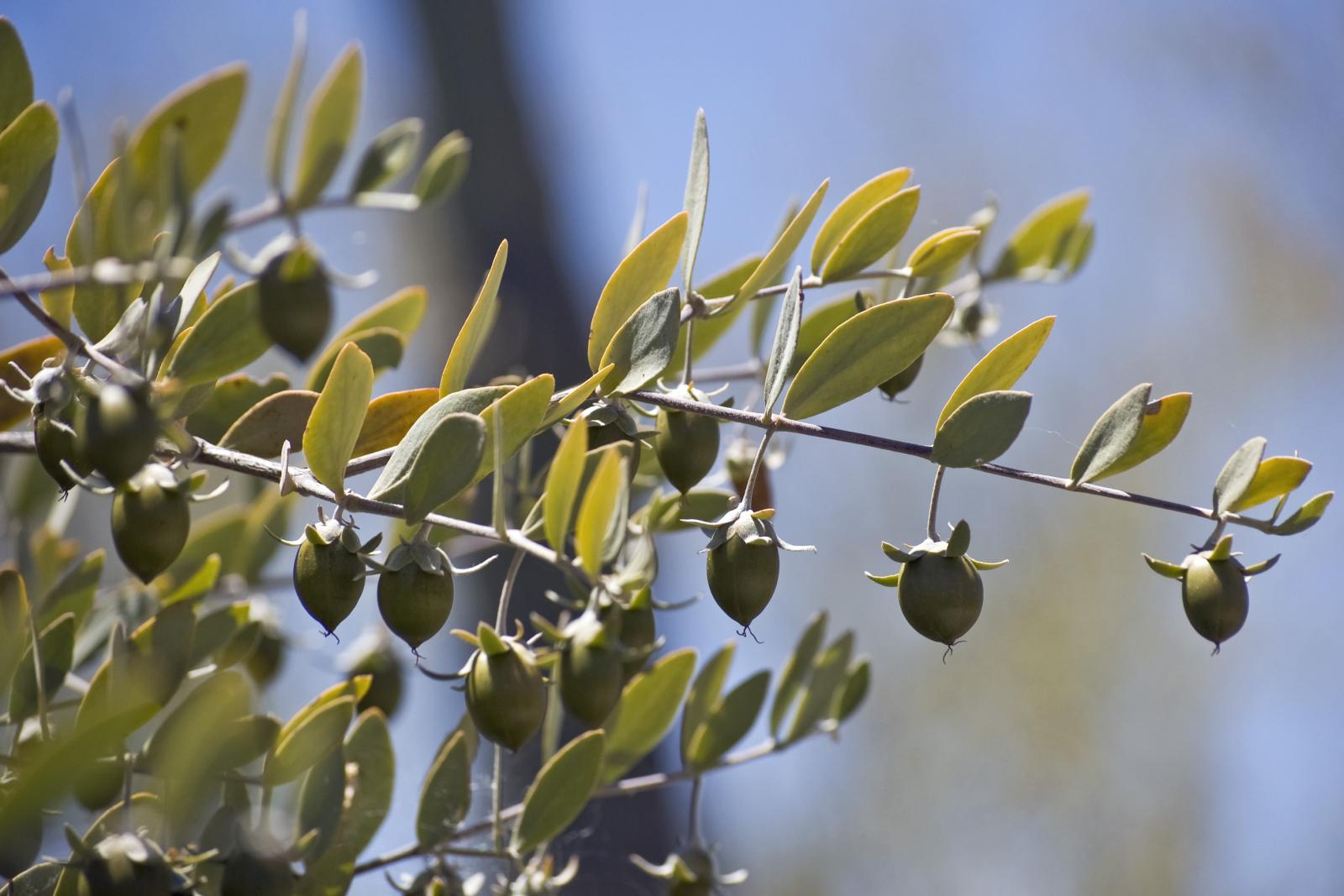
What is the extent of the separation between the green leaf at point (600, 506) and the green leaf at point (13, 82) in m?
0.36

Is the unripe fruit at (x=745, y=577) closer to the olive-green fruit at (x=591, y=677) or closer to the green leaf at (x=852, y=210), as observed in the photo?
the olive-green fruit at (x=591, y=677)

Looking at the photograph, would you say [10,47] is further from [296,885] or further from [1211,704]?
[1211,704]

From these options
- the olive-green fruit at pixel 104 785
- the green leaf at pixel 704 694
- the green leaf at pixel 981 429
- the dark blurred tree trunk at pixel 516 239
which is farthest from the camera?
the dark blurred tree trunk at pixel 516 239

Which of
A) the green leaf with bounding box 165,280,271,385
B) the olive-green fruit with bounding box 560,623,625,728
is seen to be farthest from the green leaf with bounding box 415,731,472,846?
the green leaf with bounding box 165,280,271,385

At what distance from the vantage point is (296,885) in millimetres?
599

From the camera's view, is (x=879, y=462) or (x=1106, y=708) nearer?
(x=1106, y=708)

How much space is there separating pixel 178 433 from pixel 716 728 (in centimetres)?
45

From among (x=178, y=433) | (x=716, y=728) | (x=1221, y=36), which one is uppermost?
(x=1221, y=36)

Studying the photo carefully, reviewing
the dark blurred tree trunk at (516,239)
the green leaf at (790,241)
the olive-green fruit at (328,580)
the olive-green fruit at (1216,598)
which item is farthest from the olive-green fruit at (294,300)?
the dark blurred tree trunk at (516,239)

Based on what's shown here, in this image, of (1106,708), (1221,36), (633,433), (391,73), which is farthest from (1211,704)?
(633,433)

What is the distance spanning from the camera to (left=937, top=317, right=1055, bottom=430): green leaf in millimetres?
536

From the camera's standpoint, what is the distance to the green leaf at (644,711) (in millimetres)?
746

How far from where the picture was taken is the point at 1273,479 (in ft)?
1.86

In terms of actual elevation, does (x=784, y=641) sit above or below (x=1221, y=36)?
below
